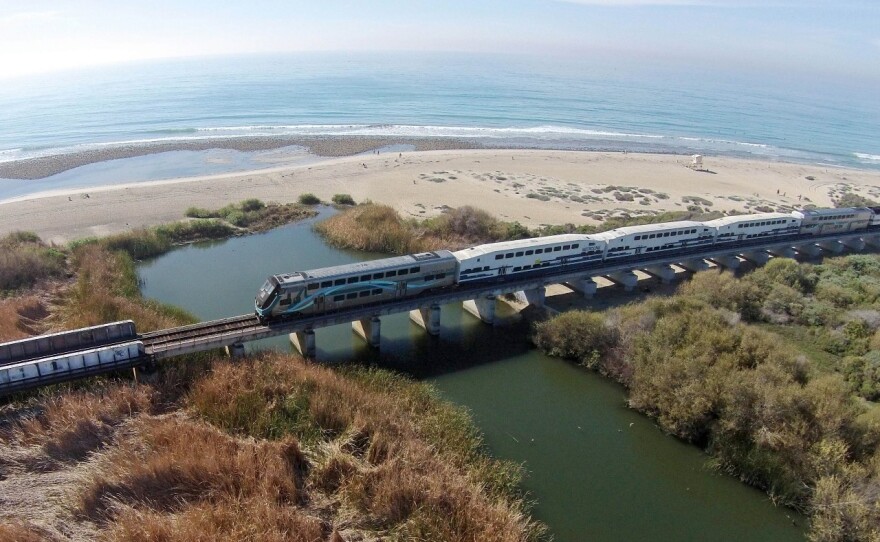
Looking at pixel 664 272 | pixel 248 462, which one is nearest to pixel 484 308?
pixel 664 272

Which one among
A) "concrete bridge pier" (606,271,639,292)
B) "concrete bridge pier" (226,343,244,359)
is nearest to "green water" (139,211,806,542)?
"concrete bridge pier" (226,343,244,359)

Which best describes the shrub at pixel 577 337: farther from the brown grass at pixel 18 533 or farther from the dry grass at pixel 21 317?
the dry grass at pixel 21 317

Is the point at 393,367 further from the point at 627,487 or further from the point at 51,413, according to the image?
the point at 51,413

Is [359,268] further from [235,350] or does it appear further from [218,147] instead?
[218,147]

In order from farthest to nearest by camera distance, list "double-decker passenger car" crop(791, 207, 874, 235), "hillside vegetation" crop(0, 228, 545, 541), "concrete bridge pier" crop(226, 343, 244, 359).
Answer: "double-decker passenger car" crop(791, 207, 874, 235) → "concrete bridge pier" crop(226, 343, 244, 359) → "hillside vegetation" crop(0, 228, 545, 541)

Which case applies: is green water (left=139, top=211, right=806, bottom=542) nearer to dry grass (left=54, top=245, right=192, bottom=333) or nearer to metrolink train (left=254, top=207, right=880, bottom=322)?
dry grass (left=54, top=245, right=192, bottom=333)

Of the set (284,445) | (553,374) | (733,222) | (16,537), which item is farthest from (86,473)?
(733,222)
